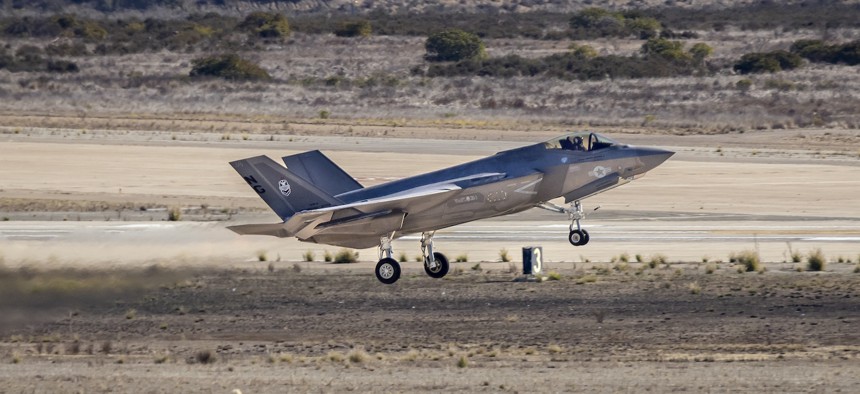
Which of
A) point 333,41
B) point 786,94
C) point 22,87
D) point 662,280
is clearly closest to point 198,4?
point 333,41

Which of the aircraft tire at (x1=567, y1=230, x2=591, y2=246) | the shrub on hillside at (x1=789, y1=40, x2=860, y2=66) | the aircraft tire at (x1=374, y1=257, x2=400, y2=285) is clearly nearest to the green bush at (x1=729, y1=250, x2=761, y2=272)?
the aircraft tire at (x1=567, y1=230, x2=591, y2=246)

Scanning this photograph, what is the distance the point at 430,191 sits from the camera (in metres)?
30.0

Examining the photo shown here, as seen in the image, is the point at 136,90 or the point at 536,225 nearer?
the point at 536,225

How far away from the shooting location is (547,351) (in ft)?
82.7

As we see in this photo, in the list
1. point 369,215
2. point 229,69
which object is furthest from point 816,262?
point 229,69

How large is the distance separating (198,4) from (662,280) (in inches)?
5917

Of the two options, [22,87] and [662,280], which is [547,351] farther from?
[22,87]

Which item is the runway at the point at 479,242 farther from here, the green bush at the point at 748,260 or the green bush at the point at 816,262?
the green bush at the point at 816,262

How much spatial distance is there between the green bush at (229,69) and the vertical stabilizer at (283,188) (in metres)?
75.4

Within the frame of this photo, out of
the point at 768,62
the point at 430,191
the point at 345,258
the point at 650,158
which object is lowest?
the point at 345,258

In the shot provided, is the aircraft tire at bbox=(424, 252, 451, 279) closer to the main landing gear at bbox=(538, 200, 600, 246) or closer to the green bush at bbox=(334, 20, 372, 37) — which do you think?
the main landing gear at bbox=(538, 200, 600, 246)

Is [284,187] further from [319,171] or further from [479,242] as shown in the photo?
[479,242]

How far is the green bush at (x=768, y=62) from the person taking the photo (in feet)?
325

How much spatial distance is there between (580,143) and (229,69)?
76524mm
